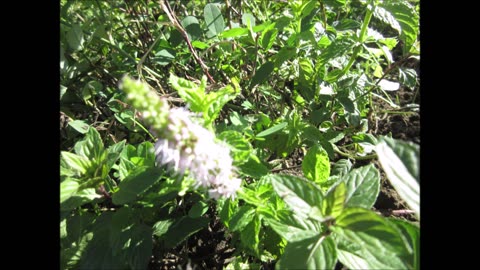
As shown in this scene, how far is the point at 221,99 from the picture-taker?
3.24ft

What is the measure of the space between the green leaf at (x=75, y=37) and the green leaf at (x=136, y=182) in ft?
1.37

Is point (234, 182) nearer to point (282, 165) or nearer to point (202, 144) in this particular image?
point (202, 144)

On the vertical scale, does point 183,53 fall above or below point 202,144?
above

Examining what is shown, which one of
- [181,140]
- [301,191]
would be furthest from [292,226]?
[181,140]

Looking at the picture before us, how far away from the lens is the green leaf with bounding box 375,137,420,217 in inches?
31.9

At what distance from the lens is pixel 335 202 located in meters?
0.88

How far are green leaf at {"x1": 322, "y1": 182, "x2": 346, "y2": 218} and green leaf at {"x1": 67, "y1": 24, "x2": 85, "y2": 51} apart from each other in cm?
78

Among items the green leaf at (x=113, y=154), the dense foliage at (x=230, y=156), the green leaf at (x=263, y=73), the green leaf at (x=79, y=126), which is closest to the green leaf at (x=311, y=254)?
the dense foliage at (x=230, y=156)

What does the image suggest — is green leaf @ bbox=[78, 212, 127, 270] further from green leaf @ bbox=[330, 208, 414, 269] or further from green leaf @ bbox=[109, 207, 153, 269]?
green leaf @ bbox=[330, 208, 414, 269]

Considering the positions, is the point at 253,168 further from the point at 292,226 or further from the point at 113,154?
the point at 113,154
